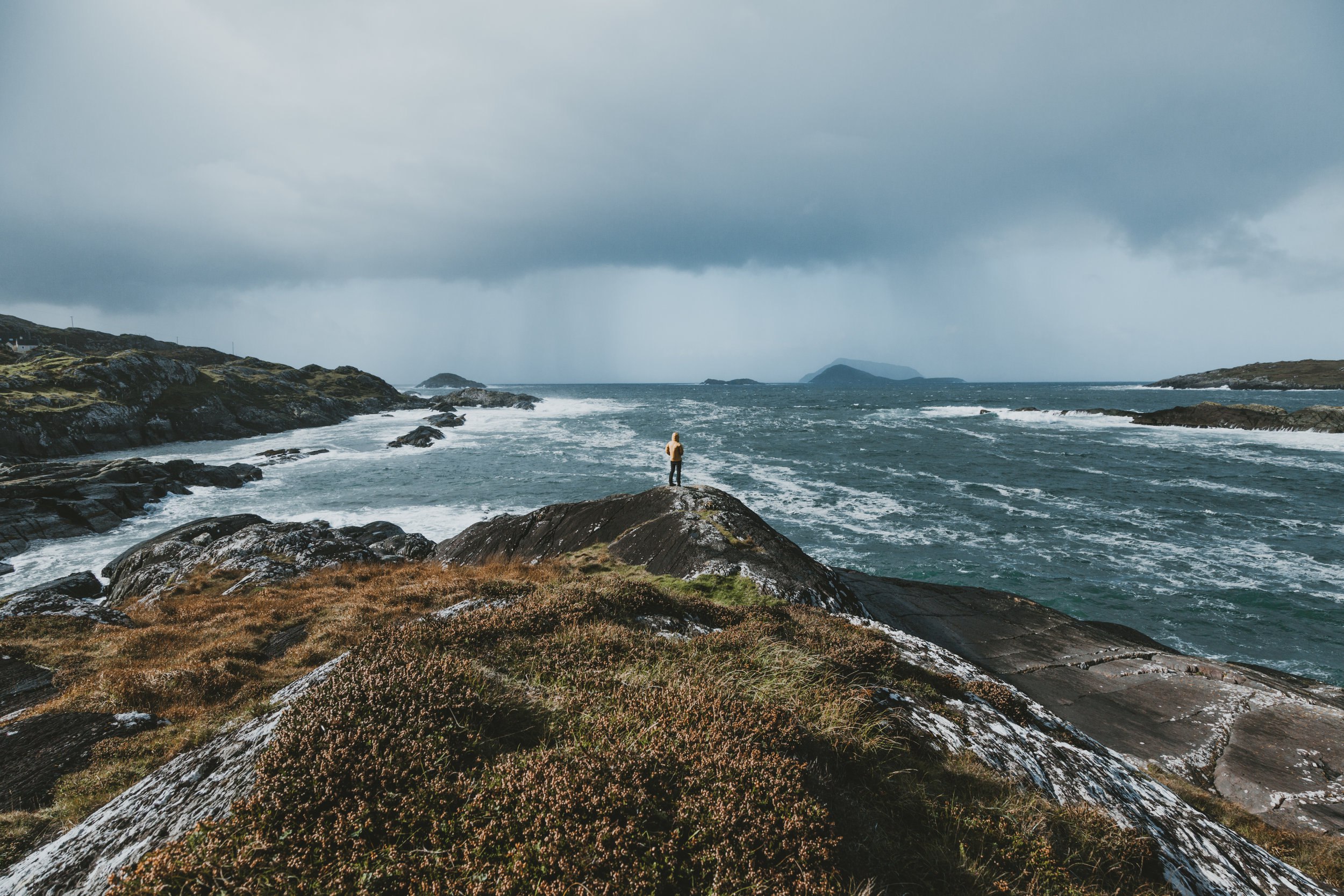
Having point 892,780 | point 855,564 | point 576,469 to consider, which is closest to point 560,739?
point 892,780

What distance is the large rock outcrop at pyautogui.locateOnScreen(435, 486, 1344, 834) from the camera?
459 inches

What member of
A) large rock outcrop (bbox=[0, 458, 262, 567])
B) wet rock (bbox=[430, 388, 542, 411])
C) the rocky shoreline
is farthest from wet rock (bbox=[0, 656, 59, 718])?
wet rock (bbox=[430, 388, 542, 411])

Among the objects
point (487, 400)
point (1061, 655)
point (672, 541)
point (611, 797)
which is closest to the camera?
point (611, 797)

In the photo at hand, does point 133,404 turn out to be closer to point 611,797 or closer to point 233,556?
point 233,556

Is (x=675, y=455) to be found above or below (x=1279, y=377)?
below

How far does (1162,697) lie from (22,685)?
81.3 ft

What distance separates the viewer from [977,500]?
37219 millimetres

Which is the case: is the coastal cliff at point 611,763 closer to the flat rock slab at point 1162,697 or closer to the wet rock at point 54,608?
the flat rock slab at point 1162,697

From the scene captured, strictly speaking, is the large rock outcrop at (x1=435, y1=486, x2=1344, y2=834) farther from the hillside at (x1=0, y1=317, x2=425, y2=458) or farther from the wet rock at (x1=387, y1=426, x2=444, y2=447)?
the hillside at (x1=0, y1=317, x2=425, y2=458)

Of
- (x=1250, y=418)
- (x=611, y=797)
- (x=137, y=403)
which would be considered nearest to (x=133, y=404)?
(x=137, y=403)

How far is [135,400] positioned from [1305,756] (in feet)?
338

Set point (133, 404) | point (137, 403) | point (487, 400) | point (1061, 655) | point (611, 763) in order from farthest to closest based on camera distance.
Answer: point (487, 400) < point (137, 403) < point (133, 404) < point (1061, 655) < point (611, 763)

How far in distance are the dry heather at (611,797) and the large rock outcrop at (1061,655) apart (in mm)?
7187

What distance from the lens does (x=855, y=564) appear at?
2530cm
